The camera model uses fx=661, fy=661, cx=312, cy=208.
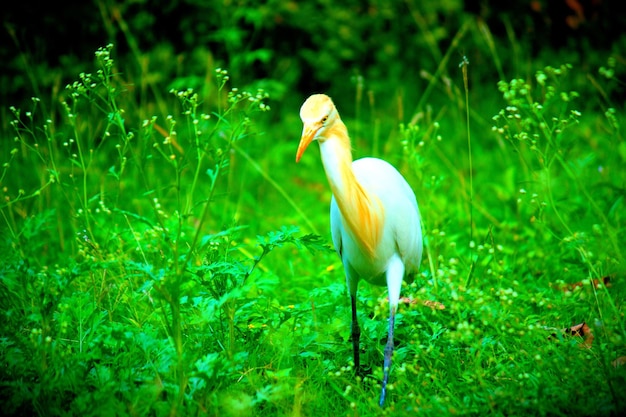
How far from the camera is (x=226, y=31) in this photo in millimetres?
5801

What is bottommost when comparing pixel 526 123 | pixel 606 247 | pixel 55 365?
pixel 606 247

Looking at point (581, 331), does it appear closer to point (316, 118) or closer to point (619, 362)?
point (619, 362)

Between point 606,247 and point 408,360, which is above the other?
point 606,247

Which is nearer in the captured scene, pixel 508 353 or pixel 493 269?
pixel 508 353

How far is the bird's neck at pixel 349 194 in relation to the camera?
2.70 m

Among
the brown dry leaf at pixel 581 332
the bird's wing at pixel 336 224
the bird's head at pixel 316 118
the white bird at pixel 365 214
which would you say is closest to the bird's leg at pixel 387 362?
the white bird at pixel 365 214

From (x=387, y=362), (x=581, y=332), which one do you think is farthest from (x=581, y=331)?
(x=387, y=362)

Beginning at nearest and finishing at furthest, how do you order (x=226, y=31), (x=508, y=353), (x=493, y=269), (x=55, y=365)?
(x=55, y=365) → (x=508, y=353) → (x=493, y=269) → (x=226, y=31)

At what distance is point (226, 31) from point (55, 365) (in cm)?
387

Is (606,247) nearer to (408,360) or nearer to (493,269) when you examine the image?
(493,269)

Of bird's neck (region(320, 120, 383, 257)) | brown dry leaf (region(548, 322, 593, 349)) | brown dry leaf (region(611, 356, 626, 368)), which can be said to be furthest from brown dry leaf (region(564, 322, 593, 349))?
bird's neck (region(320, 120, 383, 257))

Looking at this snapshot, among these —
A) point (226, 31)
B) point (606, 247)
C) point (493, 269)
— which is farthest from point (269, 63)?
point (606, 247)

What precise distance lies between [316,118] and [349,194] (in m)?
0.36

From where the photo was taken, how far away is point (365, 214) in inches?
113
